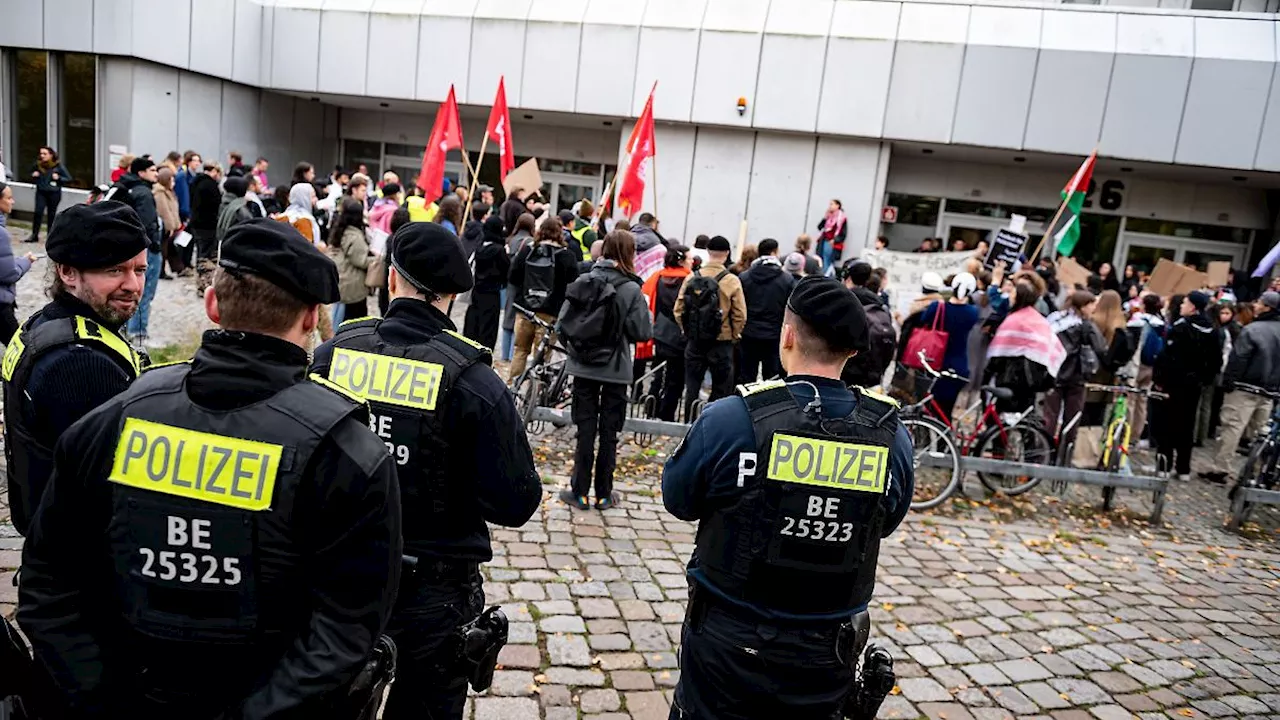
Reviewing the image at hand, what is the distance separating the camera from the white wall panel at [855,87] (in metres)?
18.2

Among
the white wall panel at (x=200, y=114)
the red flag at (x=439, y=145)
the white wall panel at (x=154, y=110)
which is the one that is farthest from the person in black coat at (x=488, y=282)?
the white wall panel at (x=200, y=114)

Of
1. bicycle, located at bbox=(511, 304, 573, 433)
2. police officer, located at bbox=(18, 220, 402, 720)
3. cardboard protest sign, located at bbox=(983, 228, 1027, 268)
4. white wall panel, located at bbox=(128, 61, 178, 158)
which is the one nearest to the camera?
police officer, located at bbox=(18, 220, 402, 720)

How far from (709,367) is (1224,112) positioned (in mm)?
14592

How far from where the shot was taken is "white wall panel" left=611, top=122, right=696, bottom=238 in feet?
65.4

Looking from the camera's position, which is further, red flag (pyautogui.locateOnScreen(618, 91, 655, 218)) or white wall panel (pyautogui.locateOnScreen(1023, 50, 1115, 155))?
white wall panel (pyautogui.locateOnScreen(1023, 50, 1115, 155))

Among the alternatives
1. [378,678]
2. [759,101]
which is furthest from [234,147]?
[378,678]

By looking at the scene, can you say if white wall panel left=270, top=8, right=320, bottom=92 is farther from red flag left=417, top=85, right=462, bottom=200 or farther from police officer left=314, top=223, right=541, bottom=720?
police officer left=314, top=223, right=541, bottom=720

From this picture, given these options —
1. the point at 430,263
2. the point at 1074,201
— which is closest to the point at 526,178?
the point at 1074,201

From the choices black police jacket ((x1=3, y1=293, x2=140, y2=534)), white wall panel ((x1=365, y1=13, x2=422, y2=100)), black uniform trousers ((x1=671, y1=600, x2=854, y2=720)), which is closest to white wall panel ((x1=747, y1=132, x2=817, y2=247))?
white wall panel ((x1=365, y1=13, x2=422, y2=100))

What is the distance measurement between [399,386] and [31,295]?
442 inches

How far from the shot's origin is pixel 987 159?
66.2 ft

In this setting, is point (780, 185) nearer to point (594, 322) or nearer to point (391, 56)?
point (391, 56)

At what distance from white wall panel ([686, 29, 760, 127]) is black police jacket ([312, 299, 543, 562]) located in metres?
17.2

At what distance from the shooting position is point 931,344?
330 inches
